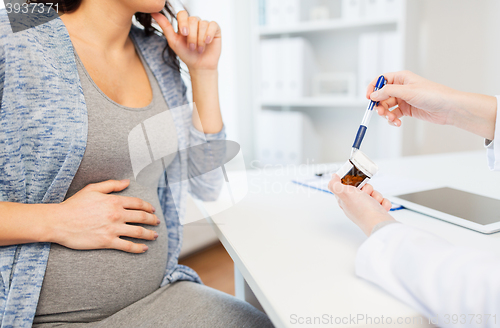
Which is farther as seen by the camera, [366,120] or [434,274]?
[366,120]

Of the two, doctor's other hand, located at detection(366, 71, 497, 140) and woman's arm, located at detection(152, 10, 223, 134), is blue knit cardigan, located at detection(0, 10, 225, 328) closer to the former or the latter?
A: woman's arm, located at detection(152, 10, 223, 134)

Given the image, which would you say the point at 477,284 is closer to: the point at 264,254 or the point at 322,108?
the point at 264,254

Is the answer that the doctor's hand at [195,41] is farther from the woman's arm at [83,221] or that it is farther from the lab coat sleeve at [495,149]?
the lab coat sleeve at [495,149]

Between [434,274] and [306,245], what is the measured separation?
20cm

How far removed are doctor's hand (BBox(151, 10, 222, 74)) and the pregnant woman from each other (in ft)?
0.33

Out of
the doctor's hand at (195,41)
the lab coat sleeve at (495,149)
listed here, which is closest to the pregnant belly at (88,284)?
the doctor's hand at (195,41)

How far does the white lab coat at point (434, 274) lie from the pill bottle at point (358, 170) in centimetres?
13

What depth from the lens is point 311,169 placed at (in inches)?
42.4

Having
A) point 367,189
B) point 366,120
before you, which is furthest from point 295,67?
point 367,189

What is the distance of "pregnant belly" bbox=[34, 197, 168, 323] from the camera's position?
579 mm

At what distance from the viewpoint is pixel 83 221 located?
1.96 feet

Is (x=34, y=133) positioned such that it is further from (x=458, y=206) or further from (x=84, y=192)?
(x=458, y=206)

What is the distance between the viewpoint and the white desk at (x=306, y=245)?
1.33ft

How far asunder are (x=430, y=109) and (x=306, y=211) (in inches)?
12.4
